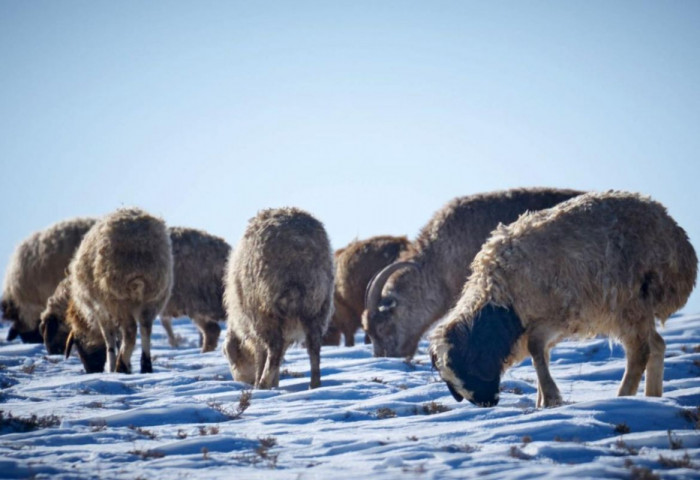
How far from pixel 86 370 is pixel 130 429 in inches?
233

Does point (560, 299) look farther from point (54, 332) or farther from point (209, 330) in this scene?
point (209, 330)

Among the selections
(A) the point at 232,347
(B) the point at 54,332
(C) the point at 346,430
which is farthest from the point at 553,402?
(B) the point at 54,332

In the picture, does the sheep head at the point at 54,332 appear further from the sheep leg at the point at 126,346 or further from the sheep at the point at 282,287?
the sheep at the point at 282,287

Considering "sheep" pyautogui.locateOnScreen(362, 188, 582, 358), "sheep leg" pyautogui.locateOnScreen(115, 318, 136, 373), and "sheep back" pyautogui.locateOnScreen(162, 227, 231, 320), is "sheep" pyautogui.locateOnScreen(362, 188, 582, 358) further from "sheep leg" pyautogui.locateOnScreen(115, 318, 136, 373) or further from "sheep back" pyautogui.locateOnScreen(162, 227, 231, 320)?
"sheep leg" pyautogui.locateOnScreen(115, 318, 136, 373)

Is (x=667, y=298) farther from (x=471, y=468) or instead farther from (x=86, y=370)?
(x=86, y=370)

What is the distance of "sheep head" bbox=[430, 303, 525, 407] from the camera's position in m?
7.02

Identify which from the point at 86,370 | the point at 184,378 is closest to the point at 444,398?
the point at 184,378

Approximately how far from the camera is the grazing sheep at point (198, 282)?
1573 cm

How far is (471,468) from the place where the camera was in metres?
4.84

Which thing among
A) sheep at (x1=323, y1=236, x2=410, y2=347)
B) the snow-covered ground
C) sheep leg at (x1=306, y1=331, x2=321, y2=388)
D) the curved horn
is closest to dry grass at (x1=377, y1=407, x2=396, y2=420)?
the snow-covered ground

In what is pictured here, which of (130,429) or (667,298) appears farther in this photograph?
(667,298)

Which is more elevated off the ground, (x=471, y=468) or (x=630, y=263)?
(x=630, y=263)

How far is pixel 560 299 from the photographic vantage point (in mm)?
6949

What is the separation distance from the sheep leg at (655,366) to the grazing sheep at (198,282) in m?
10.1
